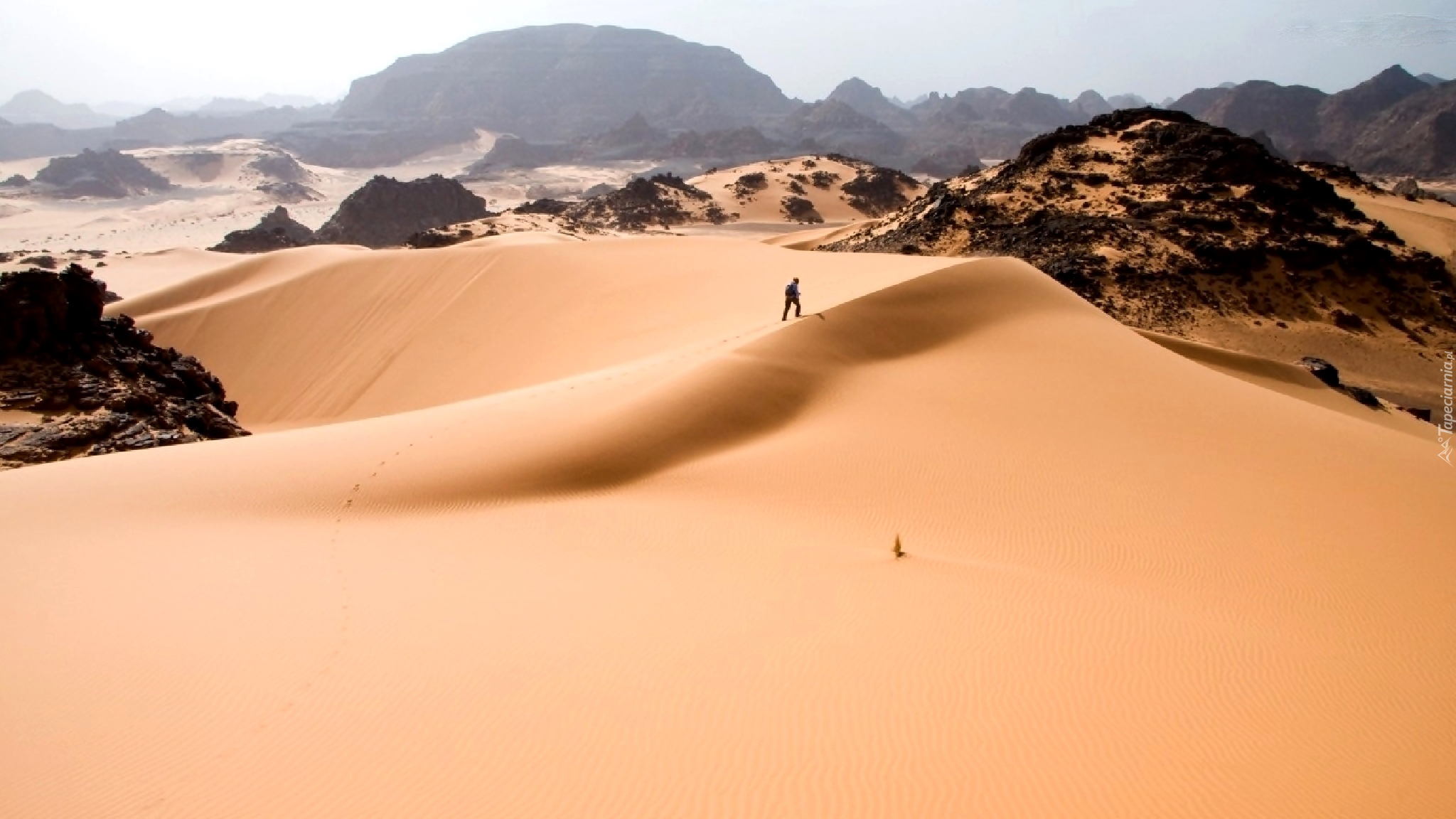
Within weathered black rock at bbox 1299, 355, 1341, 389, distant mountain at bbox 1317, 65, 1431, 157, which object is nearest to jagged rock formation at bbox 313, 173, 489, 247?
weathered black rock at bbox 1299, 355, 1341, 389

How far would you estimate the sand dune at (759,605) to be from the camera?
11.1 feet

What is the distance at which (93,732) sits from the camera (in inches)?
142

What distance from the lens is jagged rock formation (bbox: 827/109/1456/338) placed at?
2294 centimetres

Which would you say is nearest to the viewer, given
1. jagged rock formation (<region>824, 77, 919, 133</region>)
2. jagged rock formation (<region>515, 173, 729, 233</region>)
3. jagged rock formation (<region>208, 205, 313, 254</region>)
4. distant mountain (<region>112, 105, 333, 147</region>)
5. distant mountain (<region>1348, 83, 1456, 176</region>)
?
jagged rock formation (<region>208, 205, 313, 254</region>)

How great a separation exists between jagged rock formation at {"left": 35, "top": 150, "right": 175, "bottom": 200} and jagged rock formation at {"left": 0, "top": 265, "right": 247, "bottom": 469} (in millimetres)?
75164

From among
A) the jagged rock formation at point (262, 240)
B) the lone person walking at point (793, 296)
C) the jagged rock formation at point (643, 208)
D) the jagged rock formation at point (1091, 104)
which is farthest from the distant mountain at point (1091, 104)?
the lone person walking at point (793, 296)

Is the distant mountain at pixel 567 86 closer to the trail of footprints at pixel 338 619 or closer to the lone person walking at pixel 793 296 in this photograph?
the lone person walking at pixel 793 296

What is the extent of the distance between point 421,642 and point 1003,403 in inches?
287

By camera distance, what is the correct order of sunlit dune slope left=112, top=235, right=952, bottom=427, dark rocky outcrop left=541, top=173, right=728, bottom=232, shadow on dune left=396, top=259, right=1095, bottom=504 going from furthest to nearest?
1. dark rocky outcrop left=541, top=173, right=728, bottom=232
2. sunlit dune slope left=112, top=235, right=952, bottom=427
3. shadow on dune left=396, top=259, right=1095, bottom=504

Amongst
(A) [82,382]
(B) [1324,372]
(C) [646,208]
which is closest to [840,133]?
(C) [646,208]

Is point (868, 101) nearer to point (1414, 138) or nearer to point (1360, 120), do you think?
point (1360, 120)

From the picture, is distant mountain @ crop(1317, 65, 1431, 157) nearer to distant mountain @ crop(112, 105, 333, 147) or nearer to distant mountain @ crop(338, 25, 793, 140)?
distant mountain @ crop(338, 25, 793, 140)

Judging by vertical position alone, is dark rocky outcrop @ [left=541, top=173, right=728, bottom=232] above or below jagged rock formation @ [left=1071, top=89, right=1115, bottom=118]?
below

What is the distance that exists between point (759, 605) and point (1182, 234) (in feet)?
82.9
